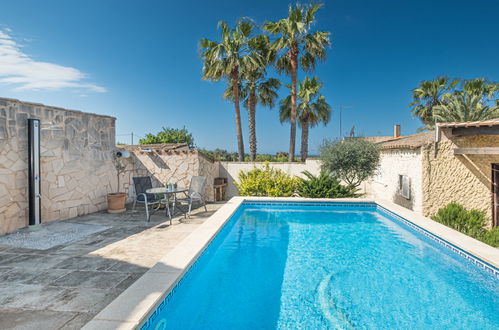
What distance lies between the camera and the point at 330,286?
388cm

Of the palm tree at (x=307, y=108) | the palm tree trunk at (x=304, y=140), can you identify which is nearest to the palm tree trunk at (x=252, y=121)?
the palm tree at (x=307, y=108)

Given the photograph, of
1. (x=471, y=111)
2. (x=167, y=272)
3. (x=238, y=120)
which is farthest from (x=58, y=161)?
(x=471, y=111)

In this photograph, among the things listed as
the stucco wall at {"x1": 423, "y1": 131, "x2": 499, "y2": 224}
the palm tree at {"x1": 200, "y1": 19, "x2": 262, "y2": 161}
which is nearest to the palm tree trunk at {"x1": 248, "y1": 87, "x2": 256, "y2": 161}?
the palm tree at {"x1": 200, "y1": 19, "x2": 262, "y2": 161}

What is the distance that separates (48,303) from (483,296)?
5165mm

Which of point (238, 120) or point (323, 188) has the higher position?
point (238, 120)

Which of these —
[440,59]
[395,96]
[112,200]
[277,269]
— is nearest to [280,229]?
[277,269]

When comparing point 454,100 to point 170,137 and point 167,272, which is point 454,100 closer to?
point 167,272

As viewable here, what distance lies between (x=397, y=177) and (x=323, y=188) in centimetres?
303

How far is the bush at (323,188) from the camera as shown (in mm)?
9375

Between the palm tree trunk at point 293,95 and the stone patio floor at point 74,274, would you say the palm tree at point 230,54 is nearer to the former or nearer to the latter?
the palm tree trunk at point 293,95

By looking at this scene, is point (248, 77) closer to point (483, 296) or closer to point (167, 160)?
point (167, 160)

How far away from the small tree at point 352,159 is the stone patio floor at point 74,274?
19.9 ft

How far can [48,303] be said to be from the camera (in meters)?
2.72

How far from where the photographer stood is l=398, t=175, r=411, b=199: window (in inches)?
357
